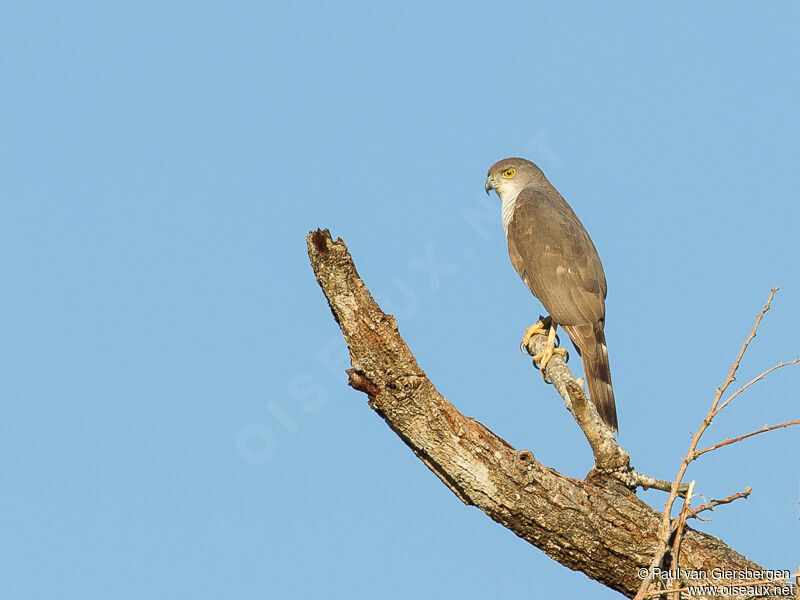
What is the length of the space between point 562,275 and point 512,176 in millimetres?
2156

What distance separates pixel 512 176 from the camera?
9117mm

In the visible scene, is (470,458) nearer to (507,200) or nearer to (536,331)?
(536,331)

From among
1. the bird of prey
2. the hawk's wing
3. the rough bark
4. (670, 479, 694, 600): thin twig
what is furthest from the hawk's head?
(670, 479, 694, 600): thin twig

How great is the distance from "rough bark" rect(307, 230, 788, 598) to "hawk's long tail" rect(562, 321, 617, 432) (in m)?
1.86

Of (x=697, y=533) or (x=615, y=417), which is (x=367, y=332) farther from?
(x=615, y=417)

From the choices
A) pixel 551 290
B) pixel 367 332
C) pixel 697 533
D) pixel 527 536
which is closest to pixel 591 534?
pixel 527 536

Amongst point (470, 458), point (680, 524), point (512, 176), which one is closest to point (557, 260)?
A: point (512, 176)

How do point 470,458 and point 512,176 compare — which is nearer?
point 470,458

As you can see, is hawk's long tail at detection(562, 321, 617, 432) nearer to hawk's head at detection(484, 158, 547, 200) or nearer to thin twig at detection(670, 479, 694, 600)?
thin twig at detection(670, 479, 694, 600)

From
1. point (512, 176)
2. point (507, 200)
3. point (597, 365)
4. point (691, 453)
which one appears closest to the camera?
point (691, 453)

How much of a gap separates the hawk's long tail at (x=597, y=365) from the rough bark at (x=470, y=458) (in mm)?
1861

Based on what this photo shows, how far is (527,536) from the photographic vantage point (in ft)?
13.7

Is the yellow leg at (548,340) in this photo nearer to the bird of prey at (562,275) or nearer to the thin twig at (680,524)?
the bird of prey at (562,275)

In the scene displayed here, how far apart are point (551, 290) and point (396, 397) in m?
3.49
